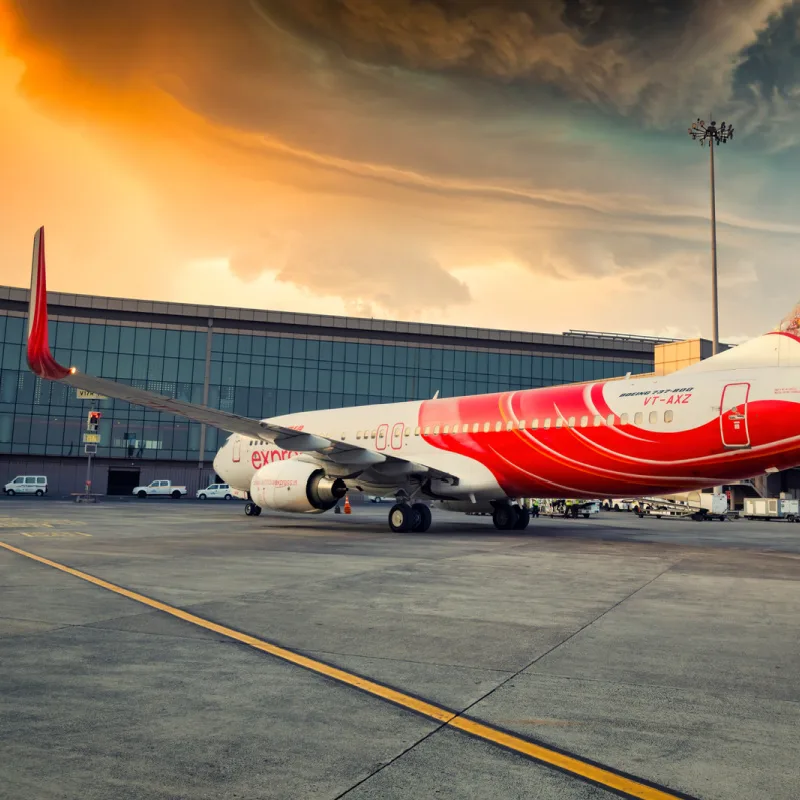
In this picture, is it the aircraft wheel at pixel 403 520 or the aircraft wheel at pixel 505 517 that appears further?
the aircraft wheel at pixel 505 517

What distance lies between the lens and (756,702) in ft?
15.2

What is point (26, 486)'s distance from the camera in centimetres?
5975

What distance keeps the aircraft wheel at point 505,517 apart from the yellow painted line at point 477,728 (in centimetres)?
1747

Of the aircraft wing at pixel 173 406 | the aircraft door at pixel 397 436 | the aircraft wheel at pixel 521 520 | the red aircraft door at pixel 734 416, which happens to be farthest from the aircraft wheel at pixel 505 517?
the red aircraft door at pixel 734 416

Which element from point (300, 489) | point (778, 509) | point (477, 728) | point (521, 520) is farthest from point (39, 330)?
point (778, 509)

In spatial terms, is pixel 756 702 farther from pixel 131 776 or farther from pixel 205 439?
pixel 205 439

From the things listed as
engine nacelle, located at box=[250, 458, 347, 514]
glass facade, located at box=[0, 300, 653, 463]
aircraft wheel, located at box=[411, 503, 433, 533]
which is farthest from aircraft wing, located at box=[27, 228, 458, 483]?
glass facade, located at box=[0, 300, 653, 463]

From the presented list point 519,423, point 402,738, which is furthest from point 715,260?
point 402,738

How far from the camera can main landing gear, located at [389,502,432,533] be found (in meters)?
21.0

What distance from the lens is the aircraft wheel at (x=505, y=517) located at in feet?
76.7

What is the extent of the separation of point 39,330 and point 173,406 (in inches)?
150

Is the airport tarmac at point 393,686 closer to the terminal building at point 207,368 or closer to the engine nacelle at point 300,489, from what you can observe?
the engine nacelle at point 300,489

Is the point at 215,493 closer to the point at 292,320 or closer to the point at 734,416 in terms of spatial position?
the point at 292,320

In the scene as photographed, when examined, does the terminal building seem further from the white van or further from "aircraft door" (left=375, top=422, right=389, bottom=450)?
"aircraft door" (left=375, top=422, right=389, bottom=450)
